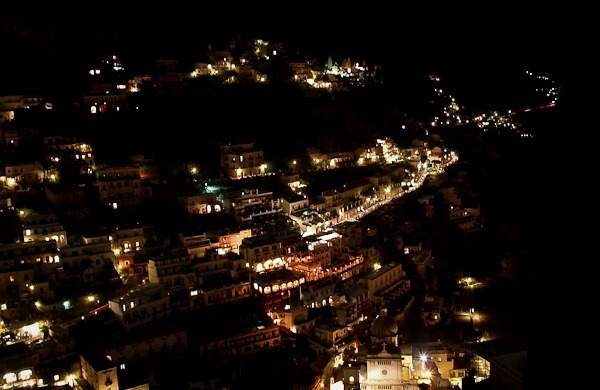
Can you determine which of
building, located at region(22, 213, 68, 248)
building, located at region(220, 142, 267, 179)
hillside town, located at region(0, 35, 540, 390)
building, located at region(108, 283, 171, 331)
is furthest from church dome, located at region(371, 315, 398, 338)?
building, located at region(220, 142, 267, 179)

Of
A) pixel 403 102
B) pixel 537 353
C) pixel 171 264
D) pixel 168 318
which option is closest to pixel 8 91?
pixel 171 264

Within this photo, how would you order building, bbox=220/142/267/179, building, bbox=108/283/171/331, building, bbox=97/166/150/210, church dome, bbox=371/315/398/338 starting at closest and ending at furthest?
building, bbox=108/283/171/331 < church dome, bbox=371/315/398/338 < building, bbox=97/166/150/210 < building, bbox=220/142/267/179

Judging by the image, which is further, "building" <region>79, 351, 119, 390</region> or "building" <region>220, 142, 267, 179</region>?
"building" <region>220, 142, 267, 179</region>

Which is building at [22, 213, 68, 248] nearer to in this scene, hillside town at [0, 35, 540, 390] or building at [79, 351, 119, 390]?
hillside town at [0, 35, 540, 390]

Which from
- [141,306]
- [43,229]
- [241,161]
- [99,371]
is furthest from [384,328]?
[241,161]

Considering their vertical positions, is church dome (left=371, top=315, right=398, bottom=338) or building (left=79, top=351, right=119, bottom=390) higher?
building (left=79, top=351, right=119, bottom=390)

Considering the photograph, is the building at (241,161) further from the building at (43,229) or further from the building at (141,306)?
the building at (141,306)

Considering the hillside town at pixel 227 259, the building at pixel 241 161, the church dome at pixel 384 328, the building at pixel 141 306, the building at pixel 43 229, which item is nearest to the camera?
the hillside town at pixel 227 259

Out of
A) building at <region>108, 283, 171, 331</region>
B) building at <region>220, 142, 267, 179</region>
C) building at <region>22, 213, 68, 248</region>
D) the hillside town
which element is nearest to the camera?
the hillside town

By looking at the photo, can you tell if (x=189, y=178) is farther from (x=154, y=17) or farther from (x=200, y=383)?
(x=154, y=17)

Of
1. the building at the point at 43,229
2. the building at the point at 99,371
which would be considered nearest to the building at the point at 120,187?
the building at the point at 43,229

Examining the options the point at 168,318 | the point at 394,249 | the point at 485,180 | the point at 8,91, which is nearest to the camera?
the point at 168,318
